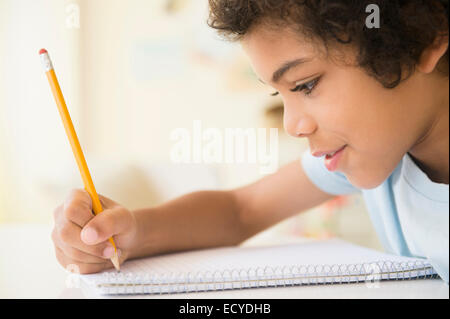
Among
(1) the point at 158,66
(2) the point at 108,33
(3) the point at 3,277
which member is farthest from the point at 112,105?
(3) the point at 3,277

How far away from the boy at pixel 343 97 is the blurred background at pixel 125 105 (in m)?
0.09

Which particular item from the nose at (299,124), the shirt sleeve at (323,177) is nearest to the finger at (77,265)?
the nose at (299,124)

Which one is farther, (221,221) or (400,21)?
(221,221)

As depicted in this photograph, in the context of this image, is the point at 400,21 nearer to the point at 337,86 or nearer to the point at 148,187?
the point at 337,86

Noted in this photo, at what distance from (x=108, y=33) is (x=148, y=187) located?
0.65 m

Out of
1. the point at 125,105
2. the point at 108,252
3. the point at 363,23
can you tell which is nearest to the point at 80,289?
the point at 108,252

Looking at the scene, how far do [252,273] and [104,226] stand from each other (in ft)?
0.41

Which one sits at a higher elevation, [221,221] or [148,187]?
[221,221]

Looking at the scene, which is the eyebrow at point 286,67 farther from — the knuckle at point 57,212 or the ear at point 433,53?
the knuckle at point 57,212

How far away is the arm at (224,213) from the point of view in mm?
499

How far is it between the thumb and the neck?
302mm

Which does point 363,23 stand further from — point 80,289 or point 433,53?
point 80,289

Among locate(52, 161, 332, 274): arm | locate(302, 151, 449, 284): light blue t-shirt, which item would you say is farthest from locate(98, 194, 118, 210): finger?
locate(302, 151, 449, 284): light blue t-shirt

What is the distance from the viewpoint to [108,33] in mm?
1334
